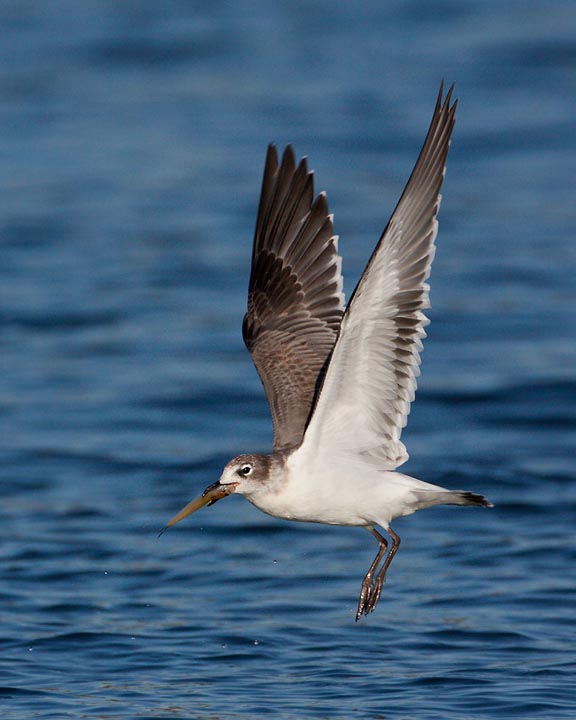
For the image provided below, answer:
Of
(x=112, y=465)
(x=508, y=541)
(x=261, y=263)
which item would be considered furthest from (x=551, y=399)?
(x=261, y=263)

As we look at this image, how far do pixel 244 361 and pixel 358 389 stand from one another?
9.39m

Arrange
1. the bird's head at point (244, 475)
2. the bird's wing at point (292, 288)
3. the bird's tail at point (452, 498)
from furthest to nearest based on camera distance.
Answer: the bird's wing at point (292, 288), the bird's head at point (244, 475), the bird's tail at point (452, 498)

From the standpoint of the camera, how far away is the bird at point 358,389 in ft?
25.6

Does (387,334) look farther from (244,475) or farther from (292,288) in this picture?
(292,288)

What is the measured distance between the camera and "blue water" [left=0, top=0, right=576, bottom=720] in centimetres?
1024

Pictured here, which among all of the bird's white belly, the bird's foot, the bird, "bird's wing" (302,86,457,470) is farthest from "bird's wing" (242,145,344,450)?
the bird's foot

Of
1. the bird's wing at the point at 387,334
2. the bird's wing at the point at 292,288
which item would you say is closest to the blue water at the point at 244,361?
the bird's wing at the point at 387,334

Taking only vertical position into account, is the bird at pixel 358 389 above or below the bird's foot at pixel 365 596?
above

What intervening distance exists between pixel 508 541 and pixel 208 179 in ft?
36.6

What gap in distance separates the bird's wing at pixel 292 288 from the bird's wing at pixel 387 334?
2.46 feet

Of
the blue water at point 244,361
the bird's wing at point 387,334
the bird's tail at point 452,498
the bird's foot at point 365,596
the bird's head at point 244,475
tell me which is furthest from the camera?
the blue water at point 244,361

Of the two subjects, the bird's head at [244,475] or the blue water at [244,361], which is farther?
the blue water at [244,361]

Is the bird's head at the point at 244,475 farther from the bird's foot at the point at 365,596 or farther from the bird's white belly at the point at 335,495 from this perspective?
the bird's foot at the point at 365,596

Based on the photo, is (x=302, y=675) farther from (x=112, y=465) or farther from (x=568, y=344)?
(x=568, y=344)
